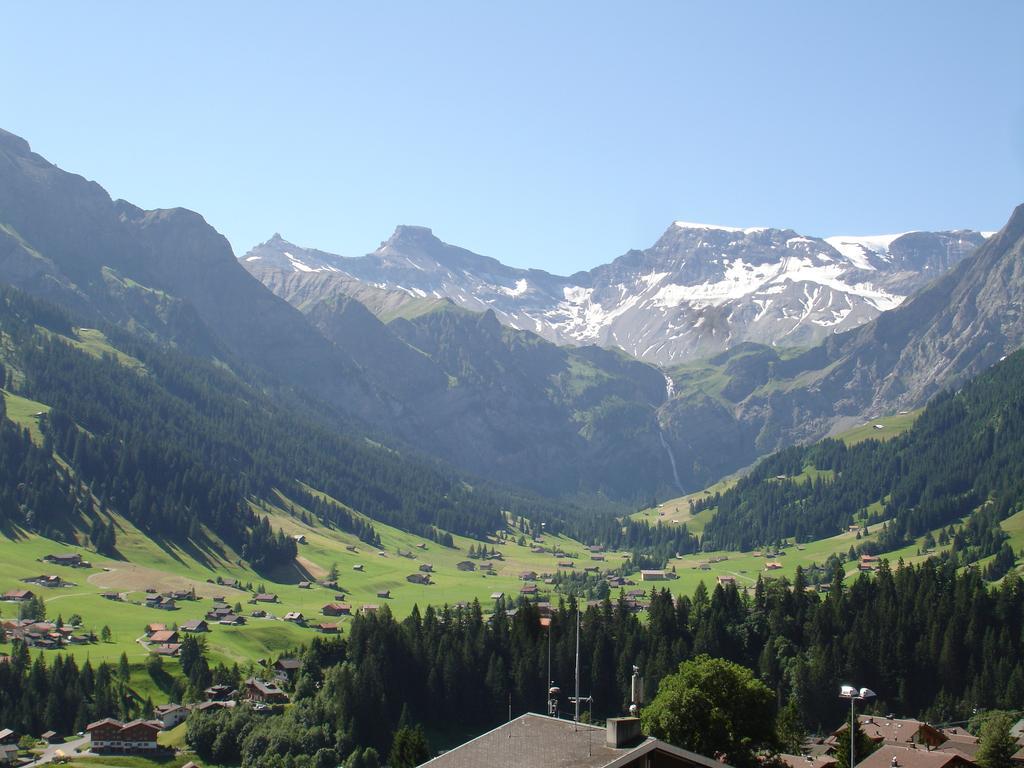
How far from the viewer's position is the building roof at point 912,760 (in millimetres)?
79000

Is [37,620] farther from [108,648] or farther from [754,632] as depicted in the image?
[754,632]

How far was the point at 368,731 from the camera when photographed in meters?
130

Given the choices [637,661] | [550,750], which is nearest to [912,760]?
[550,750]

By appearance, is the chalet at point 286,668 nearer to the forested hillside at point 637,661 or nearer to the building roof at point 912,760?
the forested hillside at point 637,661

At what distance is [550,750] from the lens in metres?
46.2

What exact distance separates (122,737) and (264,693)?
1731 cm

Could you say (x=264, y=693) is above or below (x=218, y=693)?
above

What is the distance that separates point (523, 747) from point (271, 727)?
91.8 m

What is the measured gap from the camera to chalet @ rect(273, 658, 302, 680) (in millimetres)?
158925

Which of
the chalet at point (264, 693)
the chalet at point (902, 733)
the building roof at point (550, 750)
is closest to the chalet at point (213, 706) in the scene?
the chalet at point (264, 693)

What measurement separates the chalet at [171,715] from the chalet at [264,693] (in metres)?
7.63

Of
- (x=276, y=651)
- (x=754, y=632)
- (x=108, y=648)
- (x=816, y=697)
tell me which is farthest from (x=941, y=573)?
(x=108, y=648)

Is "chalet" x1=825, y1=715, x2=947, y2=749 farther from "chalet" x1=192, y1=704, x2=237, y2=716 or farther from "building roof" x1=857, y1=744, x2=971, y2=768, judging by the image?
"chalet" x1=192, y1=704, x2=237, y2=716

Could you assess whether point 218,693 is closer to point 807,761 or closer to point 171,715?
point 171,715
